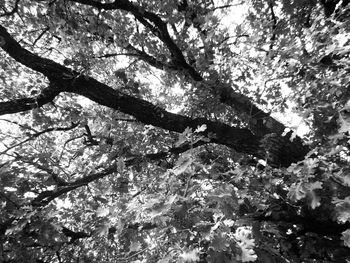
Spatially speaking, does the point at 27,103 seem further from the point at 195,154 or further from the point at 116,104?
the point at 195,154

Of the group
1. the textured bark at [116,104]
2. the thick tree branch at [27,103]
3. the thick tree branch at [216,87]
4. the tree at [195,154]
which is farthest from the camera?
the thick tree branch at [216,87]

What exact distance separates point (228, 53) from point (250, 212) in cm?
300

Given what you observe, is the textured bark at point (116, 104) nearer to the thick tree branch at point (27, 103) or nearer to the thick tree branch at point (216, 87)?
the thick tree branch at point (27, 103)

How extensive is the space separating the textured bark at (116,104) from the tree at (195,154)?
16 mm

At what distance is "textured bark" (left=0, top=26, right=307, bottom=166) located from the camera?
4.52m

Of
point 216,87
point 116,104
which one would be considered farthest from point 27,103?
Result: point 216,87

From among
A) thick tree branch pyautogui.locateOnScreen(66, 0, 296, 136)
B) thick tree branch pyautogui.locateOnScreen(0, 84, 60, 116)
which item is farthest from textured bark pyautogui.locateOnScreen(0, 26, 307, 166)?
thick tree branch pyautogui.locateOnScreen(66, 0, 296, 136)

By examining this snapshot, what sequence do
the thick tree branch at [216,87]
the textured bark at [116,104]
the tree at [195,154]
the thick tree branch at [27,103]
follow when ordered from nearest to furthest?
the tree at [195,154] < the thick tree branch at [27,103] < the textured bark at [116,104] < the thick tree branch at [216,87]

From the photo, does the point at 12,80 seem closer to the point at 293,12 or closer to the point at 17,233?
the point at 17,233

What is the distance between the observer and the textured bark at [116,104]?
14.8 feet

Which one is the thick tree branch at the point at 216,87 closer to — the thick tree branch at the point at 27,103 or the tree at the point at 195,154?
the tree at the point at 195,154

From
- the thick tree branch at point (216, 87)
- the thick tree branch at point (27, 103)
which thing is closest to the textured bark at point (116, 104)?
the thick tree branch at point (27, 103)

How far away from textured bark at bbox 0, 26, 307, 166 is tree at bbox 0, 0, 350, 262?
0.05ft

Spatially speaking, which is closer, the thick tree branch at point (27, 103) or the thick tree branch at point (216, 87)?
the thick tree branch at point (27, 103)
